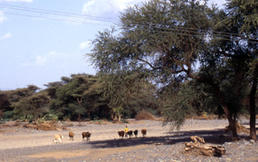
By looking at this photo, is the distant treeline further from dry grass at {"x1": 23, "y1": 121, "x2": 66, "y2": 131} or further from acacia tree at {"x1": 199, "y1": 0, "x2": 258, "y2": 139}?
acacia tree at {"x1": 199, "y1": 0, "x2": 258, "y2": 139}

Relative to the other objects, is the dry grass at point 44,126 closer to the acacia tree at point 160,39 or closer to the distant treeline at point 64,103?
the distant treeline at point 64,103

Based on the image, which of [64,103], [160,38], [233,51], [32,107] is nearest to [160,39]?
Result: [160,38]

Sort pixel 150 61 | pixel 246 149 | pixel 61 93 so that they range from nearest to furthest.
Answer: pixel 246 149 < pixel 150 61 < pixel 61 93

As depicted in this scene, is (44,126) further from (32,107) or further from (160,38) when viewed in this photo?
(160,38)

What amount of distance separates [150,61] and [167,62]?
3.78 feet

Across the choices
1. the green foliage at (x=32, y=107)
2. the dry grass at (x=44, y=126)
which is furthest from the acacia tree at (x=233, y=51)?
the green foliage at (x=32, y=107)

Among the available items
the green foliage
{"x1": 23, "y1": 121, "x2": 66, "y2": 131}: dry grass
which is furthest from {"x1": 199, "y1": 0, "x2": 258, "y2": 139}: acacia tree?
the green foliage

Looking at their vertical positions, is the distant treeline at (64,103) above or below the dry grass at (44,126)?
above

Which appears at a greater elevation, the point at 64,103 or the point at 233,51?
the point at 233,51

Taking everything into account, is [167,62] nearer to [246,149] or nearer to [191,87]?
[191,87]

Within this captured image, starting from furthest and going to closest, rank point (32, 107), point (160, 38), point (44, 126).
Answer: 1. point (32, 107)
2. point (44, 126)
3. point (160, 38)

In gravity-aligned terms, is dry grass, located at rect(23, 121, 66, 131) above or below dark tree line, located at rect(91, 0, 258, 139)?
below

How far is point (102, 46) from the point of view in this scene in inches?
790

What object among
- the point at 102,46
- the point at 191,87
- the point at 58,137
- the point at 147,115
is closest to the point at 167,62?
the point at 191,87
